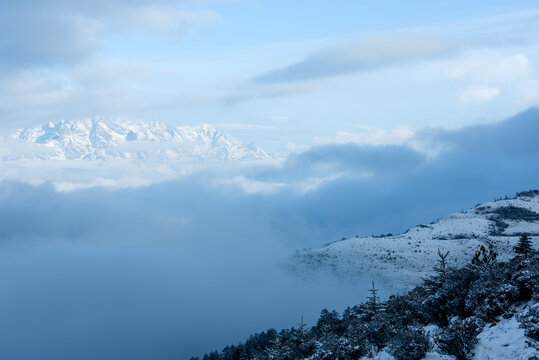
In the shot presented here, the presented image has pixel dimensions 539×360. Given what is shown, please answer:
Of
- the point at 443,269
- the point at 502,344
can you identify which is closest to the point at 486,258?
the point at 443,269

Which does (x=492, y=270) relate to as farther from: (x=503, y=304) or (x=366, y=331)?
(x=366, y=331)

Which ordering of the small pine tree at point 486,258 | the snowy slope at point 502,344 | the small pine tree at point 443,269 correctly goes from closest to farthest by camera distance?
the snowy slope at point 502,344 < the small pine tree at point 443,269 < the small pine tree at point 486,258

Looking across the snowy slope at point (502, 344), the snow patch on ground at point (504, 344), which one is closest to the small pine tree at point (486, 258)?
the snowy slope at point (502, 344)

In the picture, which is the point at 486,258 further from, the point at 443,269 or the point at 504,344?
the point at 504,344

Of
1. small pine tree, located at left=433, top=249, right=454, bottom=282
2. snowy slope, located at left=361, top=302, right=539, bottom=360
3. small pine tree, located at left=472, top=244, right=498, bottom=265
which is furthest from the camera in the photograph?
small pine tree, located at left=472, top=244, right=498, bottom=265

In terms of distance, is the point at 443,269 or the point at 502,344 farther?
the point at 443,269

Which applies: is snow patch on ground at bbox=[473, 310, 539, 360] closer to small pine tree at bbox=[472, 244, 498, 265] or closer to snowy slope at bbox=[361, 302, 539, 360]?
snowy slope at bbox=[361, 302, 539, 360]

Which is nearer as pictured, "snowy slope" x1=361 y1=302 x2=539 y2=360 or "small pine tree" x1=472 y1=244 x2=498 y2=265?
"snowy slope" x1=361 y1=302 x2=539 y2=360

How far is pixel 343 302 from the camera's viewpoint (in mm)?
189500

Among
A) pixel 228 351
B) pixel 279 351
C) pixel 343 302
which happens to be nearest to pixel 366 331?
pixel 279 351

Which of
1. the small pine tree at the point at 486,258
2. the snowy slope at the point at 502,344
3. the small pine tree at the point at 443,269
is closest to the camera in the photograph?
the snowy slope at the point at 502,344

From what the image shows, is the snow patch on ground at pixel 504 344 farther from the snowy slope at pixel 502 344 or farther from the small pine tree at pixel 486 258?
the small pine tree at pixel 486 258

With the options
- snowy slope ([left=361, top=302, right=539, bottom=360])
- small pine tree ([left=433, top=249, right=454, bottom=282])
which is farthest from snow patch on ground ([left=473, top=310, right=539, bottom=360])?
small pine tree ([left=433, top=249, right=454, bottom=282])

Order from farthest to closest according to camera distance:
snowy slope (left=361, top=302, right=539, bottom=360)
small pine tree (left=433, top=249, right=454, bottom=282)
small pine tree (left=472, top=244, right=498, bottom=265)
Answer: small pine tree (left=472, top=244, right=498, bottom=265)
small pine tree (left=433, top=249, right=454, bottom=282)
snowy slope (left=361, top=302, right=539, bottom=360)
